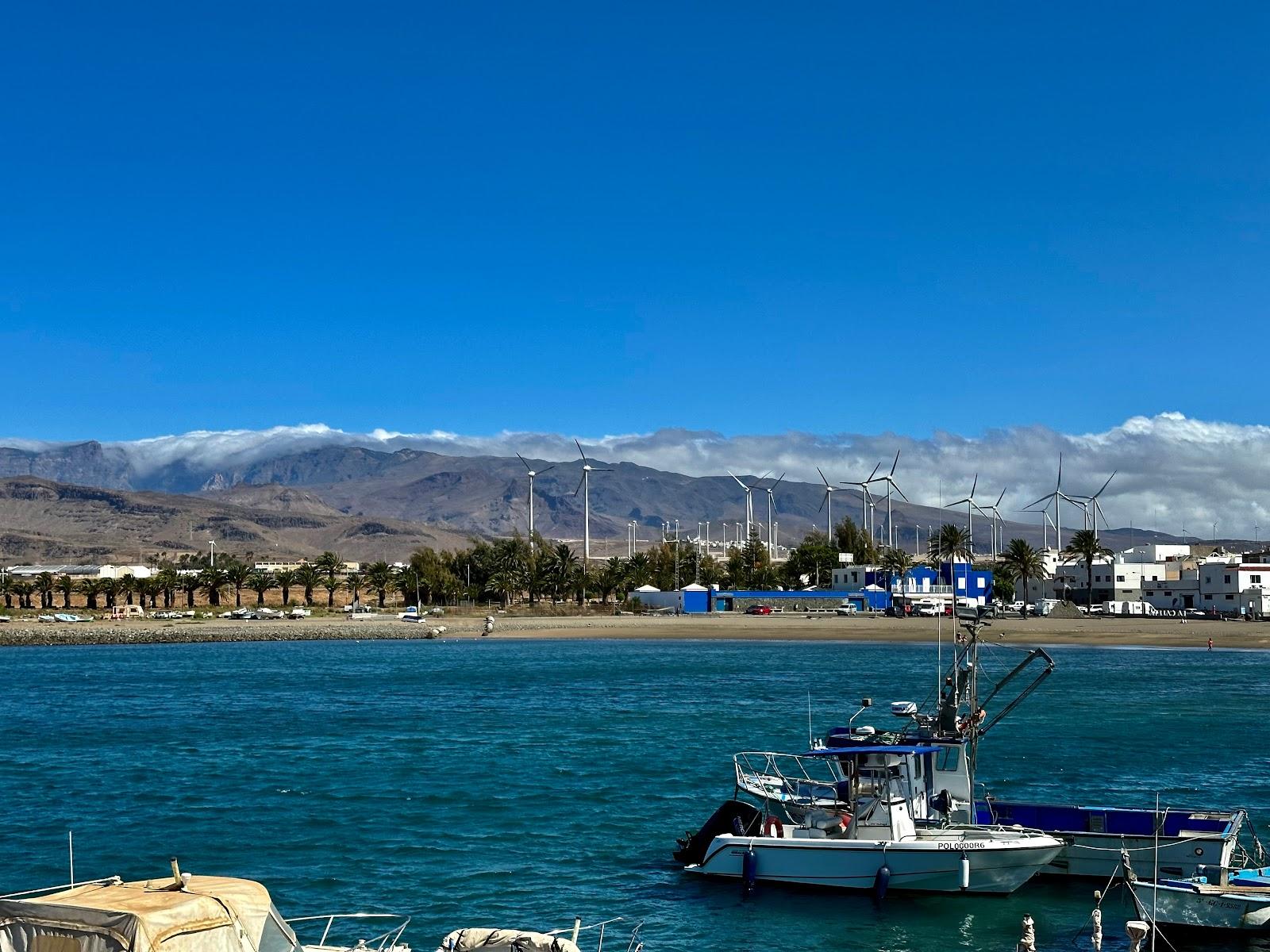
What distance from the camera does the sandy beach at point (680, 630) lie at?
461 ft

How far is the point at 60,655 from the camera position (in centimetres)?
14088

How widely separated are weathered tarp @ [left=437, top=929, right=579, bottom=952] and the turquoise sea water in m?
9.26

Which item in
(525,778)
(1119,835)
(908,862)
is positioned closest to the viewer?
(908,862)

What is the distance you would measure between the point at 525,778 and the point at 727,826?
17538 millimetres

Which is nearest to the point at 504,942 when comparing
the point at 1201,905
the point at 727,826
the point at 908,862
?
the point at 908,862

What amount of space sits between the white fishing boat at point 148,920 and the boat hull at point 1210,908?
20.1 m

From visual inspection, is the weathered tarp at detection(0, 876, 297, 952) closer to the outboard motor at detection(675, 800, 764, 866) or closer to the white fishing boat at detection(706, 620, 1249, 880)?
the outboard motor at detection(675, 800, 764, 866)

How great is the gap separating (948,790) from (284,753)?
34.3 m

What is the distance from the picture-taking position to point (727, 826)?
1348 inches

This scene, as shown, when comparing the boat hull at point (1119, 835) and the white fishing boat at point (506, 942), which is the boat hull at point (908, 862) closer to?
the boat hull at point (1119, 835)

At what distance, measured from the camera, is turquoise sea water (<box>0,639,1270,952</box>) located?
103ft

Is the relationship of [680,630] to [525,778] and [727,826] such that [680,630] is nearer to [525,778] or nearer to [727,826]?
[525,778]

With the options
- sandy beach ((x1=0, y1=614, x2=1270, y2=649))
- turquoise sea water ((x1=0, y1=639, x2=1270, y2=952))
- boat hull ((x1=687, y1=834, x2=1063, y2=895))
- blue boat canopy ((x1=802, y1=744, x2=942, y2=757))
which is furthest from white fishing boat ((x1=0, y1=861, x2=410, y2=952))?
sandy beach ((x1=0, y1=614, x2=1270, y2=649))

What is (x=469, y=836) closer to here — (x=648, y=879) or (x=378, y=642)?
(x=648, y=879)
